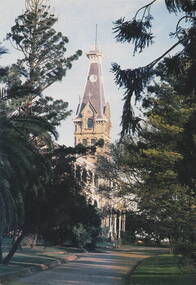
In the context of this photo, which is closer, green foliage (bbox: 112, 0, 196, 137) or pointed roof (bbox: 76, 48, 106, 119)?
green foliage (bbox: 112, 0, 196, 137)

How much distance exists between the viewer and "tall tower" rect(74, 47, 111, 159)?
135m

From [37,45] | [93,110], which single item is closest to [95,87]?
[93,110]

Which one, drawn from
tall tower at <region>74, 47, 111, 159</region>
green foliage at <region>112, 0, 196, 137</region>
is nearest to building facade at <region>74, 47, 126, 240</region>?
Answer: tall tower at <region>74, 47, 111, 159</region>

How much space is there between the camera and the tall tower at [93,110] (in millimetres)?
135125

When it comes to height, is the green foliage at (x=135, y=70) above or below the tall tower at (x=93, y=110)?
below

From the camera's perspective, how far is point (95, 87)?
5320 inches

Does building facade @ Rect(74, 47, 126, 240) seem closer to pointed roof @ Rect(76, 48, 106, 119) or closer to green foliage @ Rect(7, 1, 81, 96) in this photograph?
pointed roof @ Rect(76, 48, 106, 119)

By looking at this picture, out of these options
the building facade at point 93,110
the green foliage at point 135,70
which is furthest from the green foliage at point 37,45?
the building facade at point 93,110

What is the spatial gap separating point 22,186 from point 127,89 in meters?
13.5

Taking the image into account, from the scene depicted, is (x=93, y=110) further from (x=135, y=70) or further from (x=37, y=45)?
(x=135, y=70)

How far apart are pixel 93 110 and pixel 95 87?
7.67 meters

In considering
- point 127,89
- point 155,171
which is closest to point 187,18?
point 127,89

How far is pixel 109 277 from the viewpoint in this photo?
25359 mm

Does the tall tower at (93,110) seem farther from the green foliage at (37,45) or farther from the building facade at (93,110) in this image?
the green foliage at (37,45)
